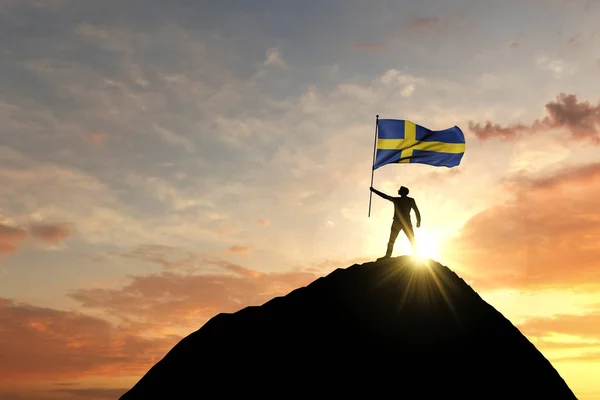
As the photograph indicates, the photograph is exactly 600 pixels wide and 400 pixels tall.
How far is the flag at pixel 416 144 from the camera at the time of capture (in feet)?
67.8

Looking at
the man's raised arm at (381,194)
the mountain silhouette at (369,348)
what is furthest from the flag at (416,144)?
the mountain silhouette at (369,348)

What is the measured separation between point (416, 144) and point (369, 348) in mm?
7059

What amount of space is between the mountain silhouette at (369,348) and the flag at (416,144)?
11.3 feet

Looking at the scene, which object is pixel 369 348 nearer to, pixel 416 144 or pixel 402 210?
pixel 402 210

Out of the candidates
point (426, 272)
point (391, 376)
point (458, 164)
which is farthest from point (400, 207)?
point (391, 376)

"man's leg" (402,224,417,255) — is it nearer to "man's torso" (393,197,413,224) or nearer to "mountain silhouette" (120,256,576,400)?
"man's torso" (393,197,413,224)

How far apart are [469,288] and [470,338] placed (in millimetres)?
1790

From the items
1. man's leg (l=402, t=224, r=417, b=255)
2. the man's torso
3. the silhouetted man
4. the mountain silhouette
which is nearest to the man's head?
the silhouetted man

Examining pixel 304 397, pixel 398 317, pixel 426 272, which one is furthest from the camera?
pixel 426 272

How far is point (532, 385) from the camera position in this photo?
712 inches

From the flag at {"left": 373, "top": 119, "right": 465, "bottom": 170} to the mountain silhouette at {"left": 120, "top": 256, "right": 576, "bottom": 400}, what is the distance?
11.3ft

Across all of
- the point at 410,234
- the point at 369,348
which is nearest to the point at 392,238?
the point at 410,234

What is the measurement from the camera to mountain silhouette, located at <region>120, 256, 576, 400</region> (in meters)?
16.8

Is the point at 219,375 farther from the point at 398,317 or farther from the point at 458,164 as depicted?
the point at 458,164
